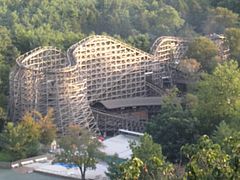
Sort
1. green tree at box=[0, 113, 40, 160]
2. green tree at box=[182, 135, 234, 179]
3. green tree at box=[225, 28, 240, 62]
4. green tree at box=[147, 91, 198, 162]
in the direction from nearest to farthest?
1. green tree at box=[182, 135, 234, 179]
2. green tree at box=[147, 91, 198, 162]
3. green tree at box=[0, 113, 40, 160]
4. green tree at box=[225, 28, 240, 62]

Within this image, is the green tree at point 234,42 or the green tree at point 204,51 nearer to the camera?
the green tree at point 204,51

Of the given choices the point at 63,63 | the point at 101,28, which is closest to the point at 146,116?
the point at 63,63

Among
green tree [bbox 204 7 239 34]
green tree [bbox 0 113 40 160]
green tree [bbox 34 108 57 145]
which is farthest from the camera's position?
green tree [bbox 204 7 239 34]

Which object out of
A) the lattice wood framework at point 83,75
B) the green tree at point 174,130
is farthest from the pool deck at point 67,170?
the lattice wood framework at point 83,75

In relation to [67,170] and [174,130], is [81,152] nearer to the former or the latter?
[67,170]

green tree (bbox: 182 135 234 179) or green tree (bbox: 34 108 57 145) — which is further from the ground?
green tree (bbox: 182 135 234 179)

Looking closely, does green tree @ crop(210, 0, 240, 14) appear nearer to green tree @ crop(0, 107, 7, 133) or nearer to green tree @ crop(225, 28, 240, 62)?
green tree @ crop(225, 28, 240, 62)

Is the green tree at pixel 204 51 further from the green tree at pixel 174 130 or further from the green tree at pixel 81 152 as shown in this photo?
the green tree at pixel 81 152

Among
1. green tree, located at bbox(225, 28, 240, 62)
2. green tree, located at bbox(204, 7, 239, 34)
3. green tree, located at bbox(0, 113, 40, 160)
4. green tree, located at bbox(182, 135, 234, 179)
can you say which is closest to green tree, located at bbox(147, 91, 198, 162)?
green tree, located at bbox(0, 113, 40, 160)
